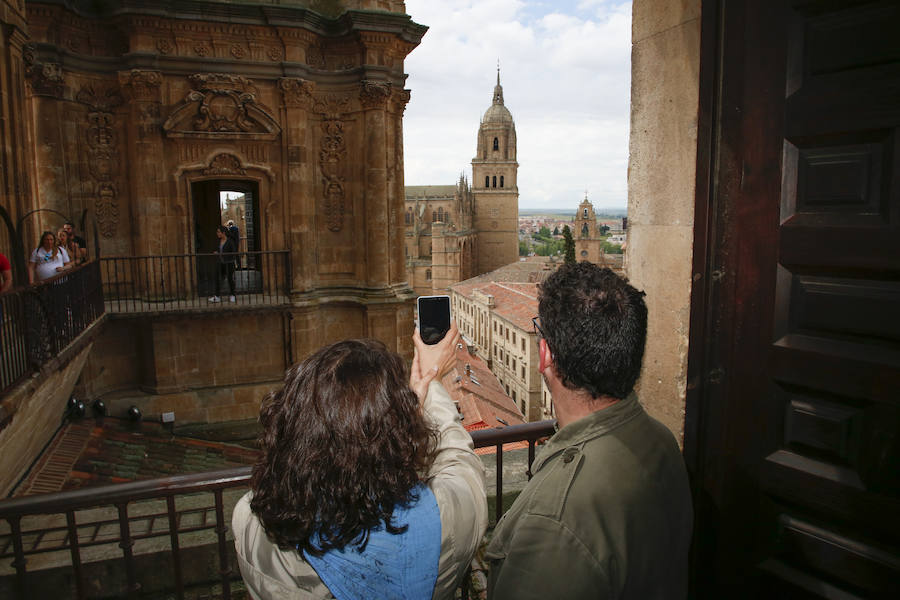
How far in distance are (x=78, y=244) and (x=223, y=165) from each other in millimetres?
2338

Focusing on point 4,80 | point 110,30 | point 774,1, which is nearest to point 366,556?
point 774,1

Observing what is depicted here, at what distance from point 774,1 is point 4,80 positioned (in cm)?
706

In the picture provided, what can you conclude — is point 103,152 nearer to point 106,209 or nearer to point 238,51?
point 106,209

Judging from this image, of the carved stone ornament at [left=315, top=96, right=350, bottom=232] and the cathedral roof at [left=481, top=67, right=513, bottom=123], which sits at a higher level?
the cathedral roof at [left=481, top=67, right=513, bottom=123]

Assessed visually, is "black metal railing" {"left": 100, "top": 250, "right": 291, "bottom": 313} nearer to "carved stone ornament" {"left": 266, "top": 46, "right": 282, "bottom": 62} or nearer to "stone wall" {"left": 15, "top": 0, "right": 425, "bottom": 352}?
"stone wall" {"left": 15, "top": 0, "right": 425, "bottom": 352}

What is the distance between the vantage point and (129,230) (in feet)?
29.7

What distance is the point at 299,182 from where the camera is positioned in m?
9.39

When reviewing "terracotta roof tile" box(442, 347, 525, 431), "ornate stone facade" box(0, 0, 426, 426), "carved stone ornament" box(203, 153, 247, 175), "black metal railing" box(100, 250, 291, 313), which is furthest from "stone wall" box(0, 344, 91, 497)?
"terracotta roof tile" box(442, 347, 525, 431)

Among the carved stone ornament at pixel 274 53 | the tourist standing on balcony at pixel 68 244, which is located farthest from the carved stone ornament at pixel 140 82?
the tourist standing on balcony at pixel 68 244

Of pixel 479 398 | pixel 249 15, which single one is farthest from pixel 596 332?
pixel 479 398

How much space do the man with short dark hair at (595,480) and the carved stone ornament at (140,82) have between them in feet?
28.9

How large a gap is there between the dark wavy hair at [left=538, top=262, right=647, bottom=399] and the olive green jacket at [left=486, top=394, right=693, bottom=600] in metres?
0.09

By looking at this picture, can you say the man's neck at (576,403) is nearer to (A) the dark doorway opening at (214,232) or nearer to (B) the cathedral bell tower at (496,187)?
(A) the dark doorway opening at (214,232)

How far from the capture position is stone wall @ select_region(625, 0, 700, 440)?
223 cm
